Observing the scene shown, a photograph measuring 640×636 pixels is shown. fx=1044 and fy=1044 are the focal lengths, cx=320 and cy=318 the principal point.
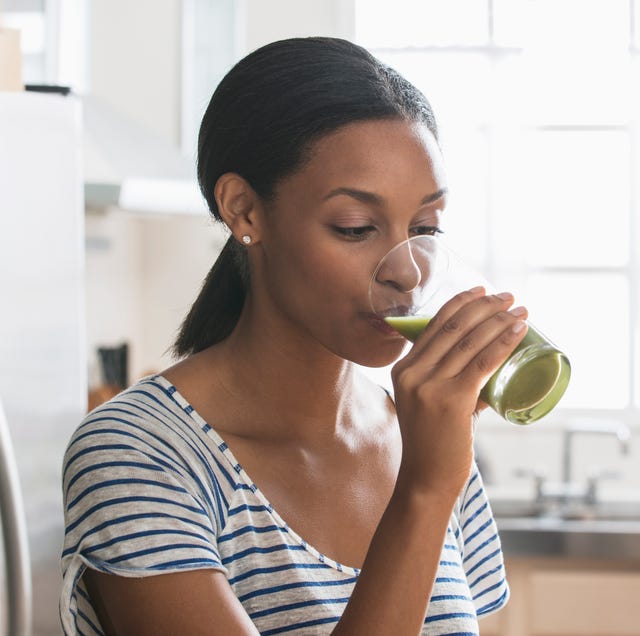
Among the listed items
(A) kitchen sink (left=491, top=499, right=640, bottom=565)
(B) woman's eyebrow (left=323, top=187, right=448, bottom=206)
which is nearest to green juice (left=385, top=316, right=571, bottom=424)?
(B) woman's eyebrow (left=323, top=187, right=448, bottom=206)

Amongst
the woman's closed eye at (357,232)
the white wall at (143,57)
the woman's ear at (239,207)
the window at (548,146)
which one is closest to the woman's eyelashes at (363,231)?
the woman's closed eye at (357,232)

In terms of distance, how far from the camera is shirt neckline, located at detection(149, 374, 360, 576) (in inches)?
36.9

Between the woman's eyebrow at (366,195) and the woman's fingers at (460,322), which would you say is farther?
the woman's eyebrow at (366,195)

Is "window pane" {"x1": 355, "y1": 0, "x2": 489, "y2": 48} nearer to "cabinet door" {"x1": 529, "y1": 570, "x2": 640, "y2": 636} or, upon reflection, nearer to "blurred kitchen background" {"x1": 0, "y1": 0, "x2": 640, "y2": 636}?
"blurred kitchen background" {"x1": 0, "y1": 0, "x2": 640, "y2": 636}

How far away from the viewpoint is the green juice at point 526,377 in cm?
81

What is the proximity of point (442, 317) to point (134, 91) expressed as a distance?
12.7 feet

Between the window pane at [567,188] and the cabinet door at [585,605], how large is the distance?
2278 mm

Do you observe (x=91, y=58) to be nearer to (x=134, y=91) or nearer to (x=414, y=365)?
(x=134, y=91)

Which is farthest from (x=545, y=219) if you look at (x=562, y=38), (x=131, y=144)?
(x=131, y=144)

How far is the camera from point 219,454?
3.08 feet

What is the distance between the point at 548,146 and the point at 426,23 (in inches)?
31.5

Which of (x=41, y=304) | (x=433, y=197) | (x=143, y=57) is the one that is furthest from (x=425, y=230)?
(x=143, y=57)

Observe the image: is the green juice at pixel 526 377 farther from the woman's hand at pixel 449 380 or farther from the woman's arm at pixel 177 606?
the woman's arm at pixel 177 606

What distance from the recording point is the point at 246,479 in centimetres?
94
